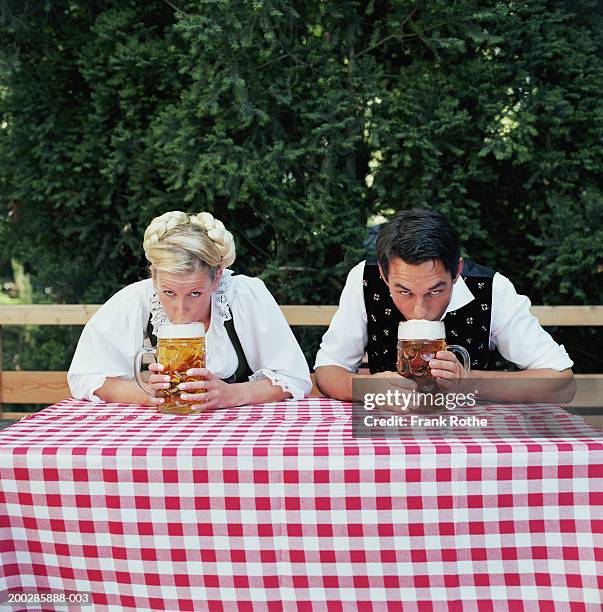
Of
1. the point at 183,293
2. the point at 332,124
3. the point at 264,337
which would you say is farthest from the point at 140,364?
the point at 332,124

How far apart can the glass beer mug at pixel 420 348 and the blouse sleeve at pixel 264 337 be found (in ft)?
1.36

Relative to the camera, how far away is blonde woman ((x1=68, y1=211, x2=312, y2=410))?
1650 millimetres

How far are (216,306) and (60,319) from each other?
5.48 ft

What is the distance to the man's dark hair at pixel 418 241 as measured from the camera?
5.48ft

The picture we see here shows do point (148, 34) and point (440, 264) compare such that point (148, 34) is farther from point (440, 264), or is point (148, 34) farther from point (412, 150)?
point (440, 264)

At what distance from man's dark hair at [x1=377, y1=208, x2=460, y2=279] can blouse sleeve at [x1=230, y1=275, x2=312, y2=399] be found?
30 cm

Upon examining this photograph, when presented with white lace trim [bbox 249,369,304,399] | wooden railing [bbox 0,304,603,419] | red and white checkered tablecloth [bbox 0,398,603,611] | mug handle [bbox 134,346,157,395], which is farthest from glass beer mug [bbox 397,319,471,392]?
wooden railing [bbox 0,304,603,419]

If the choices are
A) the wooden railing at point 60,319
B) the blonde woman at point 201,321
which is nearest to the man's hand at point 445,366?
the blonde woman at point 201,321

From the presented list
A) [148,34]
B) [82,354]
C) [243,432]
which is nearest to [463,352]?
[243,432]

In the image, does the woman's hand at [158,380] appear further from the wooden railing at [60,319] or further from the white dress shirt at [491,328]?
the wooden railing at [60,319]

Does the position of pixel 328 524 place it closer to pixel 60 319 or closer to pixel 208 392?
pixel 208 392

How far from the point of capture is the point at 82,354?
1768 mm

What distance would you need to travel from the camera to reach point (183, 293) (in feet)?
5.47

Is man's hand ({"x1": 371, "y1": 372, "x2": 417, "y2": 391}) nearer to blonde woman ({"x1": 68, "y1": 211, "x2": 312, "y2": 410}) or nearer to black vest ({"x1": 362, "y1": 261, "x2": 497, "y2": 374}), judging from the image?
blonde woman ({"x1": 68, "y1": 211, "x2": 312, "y2": 410})
